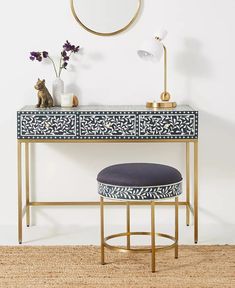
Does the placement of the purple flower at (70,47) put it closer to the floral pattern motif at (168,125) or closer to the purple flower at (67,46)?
the purple flower at (67,46)

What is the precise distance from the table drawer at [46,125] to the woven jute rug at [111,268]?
0.69 metres

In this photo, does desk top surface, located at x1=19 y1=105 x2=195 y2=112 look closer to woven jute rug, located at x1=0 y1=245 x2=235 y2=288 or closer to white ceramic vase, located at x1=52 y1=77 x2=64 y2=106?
white ceramic vase, located at x1=52 y1=77 x2=64 y2=106

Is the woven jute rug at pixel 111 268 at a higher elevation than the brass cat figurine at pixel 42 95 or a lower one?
lower

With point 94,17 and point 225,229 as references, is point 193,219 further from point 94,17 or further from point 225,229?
point 94,17

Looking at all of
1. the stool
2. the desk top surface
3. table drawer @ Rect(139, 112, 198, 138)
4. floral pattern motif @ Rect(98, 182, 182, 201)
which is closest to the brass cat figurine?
the desk top surface

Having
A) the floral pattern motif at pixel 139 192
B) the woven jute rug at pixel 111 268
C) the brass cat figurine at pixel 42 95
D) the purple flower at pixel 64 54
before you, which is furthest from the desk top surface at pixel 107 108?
the woven jute rug at pixel 111 268

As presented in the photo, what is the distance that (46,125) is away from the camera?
4277mm

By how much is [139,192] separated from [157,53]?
3.44 ft

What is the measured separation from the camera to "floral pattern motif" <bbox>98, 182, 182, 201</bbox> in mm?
3793

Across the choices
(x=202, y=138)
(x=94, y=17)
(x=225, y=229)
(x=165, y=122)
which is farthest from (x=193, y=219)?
(x=94, y=17)

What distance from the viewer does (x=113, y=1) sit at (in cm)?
457

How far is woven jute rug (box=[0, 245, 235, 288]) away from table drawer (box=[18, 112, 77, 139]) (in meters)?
0.69

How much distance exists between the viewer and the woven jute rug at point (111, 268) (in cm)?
370

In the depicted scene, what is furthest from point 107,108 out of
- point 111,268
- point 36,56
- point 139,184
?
point 111,268
